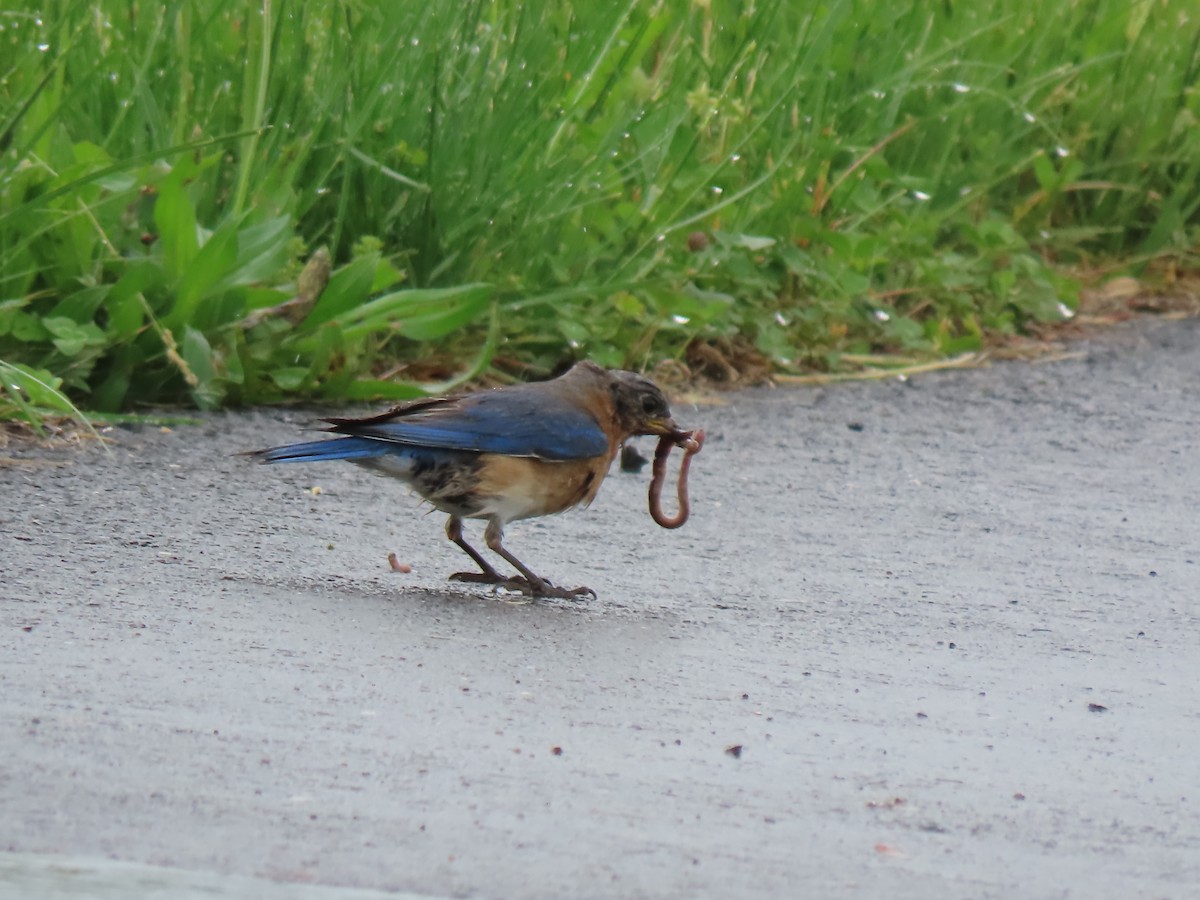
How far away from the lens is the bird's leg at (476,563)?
487 cm

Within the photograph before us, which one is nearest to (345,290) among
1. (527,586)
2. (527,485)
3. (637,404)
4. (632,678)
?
(637,404)

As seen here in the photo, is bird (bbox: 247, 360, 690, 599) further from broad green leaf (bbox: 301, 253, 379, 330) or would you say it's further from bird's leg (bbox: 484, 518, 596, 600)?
broad green leaf (bbox: 301, 253, 379, 330)

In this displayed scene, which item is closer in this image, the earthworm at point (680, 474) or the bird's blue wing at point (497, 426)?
the bird's blue wing at point (497, 426)

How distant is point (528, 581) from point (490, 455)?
315 millimetres

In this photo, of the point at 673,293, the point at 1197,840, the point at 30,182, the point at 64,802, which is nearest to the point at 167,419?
the point at 30,182

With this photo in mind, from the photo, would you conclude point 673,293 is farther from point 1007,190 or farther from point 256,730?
point 256,730

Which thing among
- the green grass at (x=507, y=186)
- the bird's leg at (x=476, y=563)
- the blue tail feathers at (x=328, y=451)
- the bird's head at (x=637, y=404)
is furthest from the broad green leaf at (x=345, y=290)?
the blue tail feathers at (x=328, y=451)

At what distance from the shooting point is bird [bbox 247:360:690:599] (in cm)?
474

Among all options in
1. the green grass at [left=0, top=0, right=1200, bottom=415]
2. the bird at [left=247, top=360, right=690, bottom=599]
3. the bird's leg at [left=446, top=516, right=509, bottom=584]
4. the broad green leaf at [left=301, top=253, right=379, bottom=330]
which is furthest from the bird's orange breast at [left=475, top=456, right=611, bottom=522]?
the broad green leaf at [left=301, top=253, right=379, bottom=330]

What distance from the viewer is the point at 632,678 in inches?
155

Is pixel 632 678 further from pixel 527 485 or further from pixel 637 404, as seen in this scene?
pixel 637 404

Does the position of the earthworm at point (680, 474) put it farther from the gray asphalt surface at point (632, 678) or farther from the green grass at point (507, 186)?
the green grass at point (507, 186)

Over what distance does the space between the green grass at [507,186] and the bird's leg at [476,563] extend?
3.68 ft

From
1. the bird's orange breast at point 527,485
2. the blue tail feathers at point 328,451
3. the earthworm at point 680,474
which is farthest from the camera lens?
the earthworm at point 680,474
